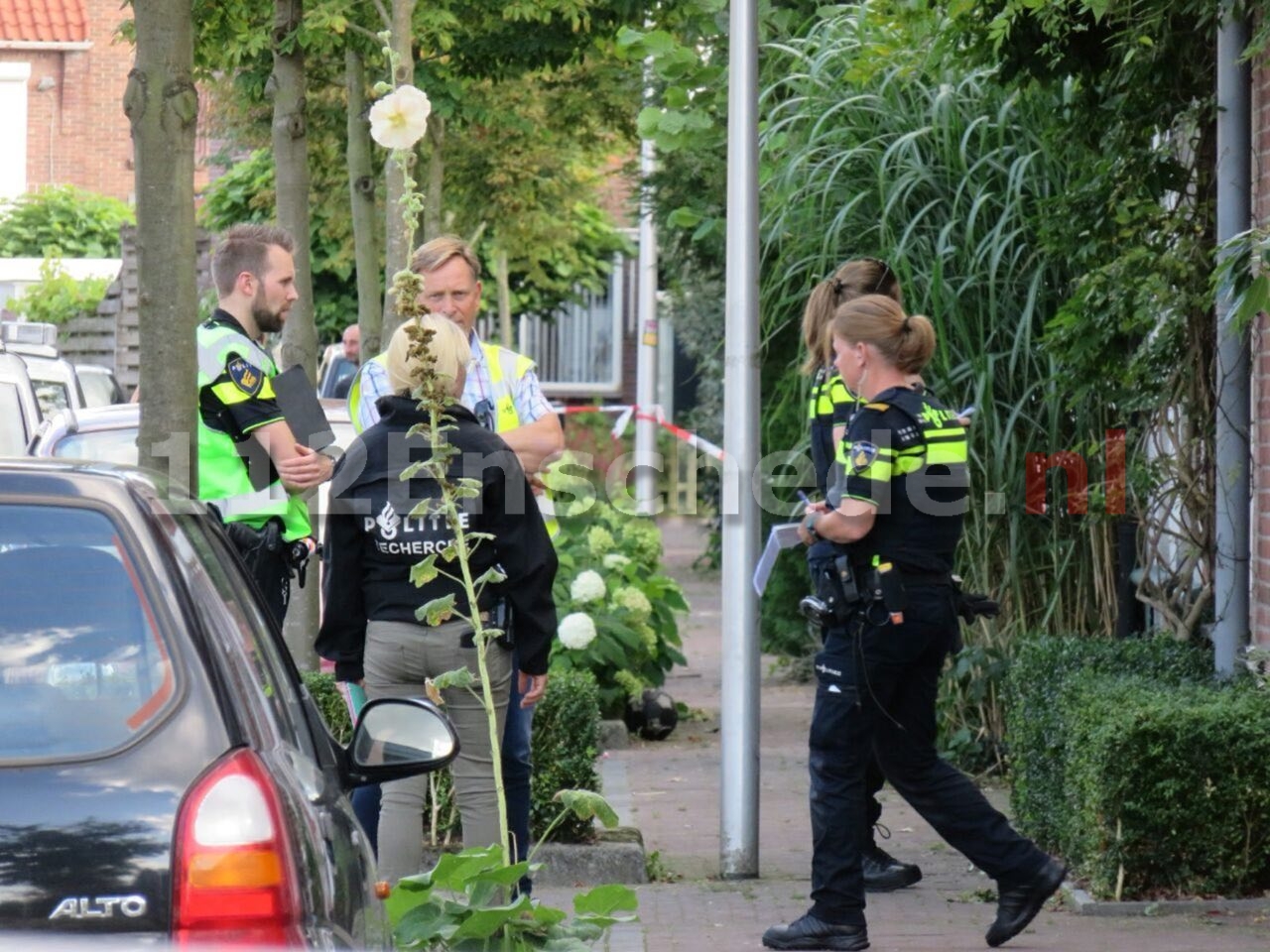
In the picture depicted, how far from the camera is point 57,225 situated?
33.0m

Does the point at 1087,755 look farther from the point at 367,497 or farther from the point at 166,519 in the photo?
the point at 166,519

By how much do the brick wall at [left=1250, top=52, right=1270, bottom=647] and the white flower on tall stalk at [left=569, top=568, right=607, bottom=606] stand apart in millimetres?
4106

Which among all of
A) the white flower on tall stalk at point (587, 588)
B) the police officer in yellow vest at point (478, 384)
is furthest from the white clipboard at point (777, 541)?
the white flower on tall stalk at point (587, 588)

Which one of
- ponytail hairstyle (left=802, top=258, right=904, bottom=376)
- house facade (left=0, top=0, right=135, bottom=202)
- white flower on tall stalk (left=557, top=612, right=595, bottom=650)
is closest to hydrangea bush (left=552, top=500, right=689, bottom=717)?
white flower on tall stalk (left=557, top=612, right=595, bottom=650)

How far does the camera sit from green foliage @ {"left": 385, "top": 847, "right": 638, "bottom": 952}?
4461mm

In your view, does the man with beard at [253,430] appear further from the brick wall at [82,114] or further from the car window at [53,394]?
the brick wall at [82,114]

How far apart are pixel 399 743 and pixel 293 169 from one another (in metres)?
5.53

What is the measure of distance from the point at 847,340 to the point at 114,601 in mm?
3514

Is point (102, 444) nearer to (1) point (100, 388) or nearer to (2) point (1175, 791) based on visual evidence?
(2) point (1175, 791)

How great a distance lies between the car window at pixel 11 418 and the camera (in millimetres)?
10953

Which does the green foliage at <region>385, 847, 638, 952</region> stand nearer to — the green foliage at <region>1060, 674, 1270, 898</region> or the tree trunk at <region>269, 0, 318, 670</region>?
the green foliage at <region>1060, 674, 1270, 898</region>

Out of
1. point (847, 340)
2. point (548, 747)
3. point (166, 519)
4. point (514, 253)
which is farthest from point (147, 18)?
point (514, 253)

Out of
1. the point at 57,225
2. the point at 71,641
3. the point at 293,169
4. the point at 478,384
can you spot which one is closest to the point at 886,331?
the point at 478,384

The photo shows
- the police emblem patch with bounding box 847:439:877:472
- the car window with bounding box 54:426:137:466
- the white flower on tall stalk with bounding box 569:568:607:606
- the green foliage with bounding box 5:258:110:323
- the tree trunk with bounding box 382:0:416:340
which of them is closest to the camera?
the police emblem patch with bounding box 847:439:877:472
